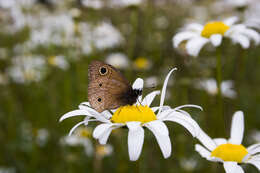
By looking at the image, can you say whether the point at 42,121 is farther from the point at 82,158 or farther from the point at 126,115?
the point at 126,115

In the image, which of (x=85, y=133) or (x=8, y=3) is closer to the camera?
(x=85, y=133)

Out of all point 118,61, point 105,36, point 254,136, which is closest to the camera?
point 254,136

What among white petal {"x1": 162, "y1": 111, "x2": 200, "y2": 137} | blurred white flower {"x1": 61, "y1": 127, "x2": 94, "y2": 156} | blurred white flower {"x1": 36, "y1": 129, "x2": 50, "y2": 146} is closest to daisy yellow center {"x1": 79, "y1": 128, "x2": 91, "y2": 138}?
blurred white flower {"x1": 61, "y1": 127, "x2": 94, "y2": 156}

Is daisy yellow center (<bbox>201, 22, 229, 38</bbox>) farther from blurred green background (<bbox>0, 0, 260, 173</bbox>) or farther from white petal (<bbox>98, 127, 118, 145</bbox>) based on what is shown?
white petal (<bbox>98, 127, 118, 145</bbox>)

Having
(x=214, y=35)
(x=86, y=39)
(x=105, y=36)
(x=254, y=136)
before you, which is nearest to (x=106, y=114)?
(x=214, y=35)

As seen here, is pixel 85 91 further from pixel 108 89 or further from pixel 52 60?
pixel 108 89

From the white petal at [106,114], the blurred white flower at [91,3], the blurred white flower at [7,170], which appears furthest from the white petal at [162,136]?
the blurred white flower at [91,3]

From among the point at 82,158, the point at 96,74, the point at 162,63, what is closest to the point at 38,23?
the point at 162,63

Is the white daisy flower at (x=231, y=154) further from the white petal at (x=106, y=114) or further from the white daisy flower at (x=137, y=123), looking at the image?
the white petal at (x=106, y=114)
